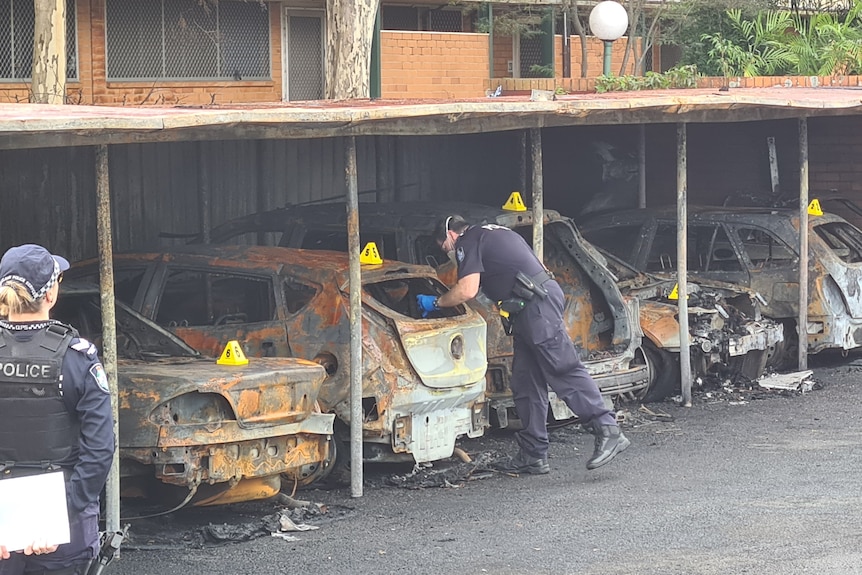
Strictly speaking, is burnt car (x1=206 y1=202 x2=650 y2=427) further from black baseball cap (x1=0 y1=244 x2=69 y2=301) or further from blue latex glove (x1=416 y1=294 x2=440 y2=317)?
black baseball cap (x1=0 y1=244 x2=69 y2=301)

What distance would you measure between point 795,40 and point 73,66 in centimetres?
981

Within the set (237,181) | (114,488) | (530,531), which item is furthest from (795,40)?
(114,488)

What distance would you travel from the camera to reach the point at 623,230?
13.5 meters

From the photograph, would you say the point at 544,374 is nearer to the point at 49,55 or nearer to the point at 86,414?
the point at 86,414

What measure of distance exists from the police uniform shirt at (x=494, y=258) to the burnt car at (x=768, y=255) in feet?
12.3

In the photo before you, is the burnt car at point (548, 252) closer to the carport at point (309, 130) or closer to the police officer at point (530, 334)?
the carport at point (309, 130)

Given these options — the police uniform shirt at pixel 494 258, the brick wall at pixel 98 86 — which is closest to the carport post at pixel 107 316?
the police uniform shirt at pixel 494 258

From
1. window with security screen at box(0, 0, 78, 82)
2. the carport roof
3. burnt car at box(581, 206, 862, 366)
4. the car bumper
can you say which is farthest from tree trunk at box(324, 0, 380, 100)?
the car bumper

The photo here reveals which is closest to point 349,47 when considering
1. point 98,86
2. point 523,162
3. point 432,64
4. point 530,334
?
point 523,162

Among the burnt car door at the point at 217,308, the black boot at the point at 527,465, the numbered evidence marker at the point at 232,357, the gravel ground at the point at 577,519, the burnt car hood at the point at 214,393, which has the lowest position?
the gravel ground at the point at 577,519

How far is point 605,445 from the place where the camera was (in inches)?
367

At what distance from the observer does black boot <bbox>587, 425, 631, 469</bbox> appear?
9.30m

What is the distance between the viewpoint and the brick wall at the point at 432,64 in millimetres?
21000

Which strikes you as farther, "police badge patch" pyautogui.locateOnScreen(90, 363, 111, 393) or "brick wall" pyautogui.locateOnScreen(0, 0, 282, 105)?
"brick wall" pyautogui.locateOnScreen(0, 0, 282, 105)
